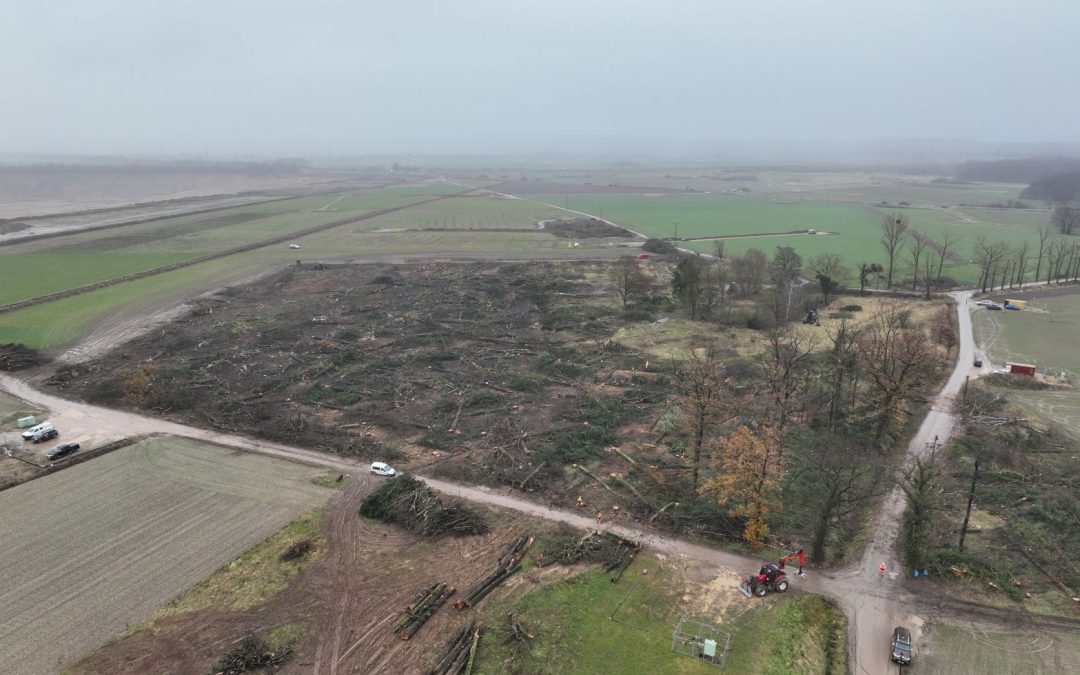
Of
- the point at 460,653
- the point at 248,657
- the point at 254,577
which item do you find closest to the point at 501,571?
the point at 460,653

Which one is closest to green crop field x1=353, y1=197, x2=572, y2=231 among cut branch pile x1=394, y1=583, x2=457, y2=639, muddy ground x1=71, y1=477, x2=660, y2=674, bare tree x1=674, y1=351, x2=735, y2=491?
bare tree x1=674, y1=351, x2=735, y2=491

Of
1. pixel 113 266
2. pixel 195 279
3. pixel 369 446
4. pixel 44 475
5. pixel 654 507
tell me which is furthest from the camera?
pixel 113 266

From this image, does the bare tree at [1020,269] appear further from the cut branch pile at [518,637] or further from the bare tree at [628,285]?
the cut branch pile at [518,637]

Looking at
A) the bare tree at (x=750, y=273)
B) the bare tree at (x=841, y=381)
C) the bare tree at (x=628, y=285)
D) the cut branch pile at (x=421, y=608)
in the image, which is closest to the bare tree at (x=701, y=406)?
the bare tree at (x=841, y=381)

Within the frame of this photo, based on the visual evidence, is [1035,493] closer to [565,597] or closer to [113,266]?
[565,597]

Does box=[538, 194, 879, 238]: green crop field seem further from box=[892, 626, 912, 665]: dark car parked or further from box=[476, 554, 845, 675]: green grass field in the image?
box=[892, 626, 912, 665]: dark car parked

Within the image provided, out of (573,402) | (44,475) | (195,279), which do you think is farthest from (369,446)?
(195,279)
